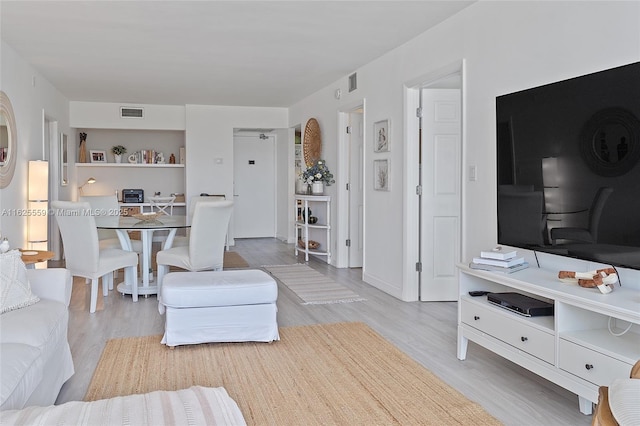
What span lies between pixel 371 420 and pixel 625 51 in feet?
7.03

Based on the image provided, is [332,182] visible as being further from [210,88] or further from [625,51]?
[625,51]

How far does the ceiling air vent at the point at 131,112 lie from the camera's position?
870cm

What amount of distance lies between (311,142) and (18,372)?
607cm

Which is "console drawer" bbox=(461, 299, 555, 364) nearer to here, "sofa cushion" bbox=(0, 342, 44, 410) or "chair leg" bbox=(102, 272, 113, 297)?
"sofa cushion" bbox=(0, 342, 44, 410)

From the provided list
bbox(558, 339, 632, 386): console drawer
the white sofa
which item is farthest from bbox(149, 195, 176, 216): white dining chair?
bbox(558, 339, 632, 386): console drawer

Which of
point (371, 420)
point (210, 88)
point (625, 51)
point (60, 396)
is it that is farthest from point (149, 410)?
point (210, 88)

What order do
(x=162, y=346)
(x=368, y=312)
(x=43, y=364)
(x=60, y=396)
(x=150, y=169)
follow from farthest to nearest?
(x=150, y=169) < (x=368, y=312) < (x=162, y=346) < (x=60, y=396) < (x=43, y=364)

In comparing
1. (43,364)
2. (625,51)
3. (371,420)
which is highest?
(625,51)

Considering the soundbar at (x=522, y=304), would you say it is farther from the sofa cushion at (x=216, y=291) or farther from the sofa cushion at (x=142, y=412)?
the sofa cushion at (x=142, y=412)

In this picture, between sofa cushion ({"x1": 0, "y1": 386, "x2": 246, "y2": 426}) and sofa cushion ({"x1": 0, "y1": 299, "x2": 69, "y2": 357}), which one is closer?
sofa cushion ({"x1": 0, "y1": 386, "x2": 246, "y2": 426})

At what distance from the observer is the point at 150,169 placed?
9570 millimetres

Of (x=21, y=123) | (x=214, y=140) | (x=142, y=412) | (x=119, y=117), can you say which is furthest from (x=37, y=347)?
(x=119, y=117)

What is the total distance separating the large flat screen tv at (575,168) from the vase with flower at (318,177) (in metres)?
3.93

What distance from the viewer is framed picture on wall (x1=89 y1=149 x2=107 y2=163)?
359 inches
